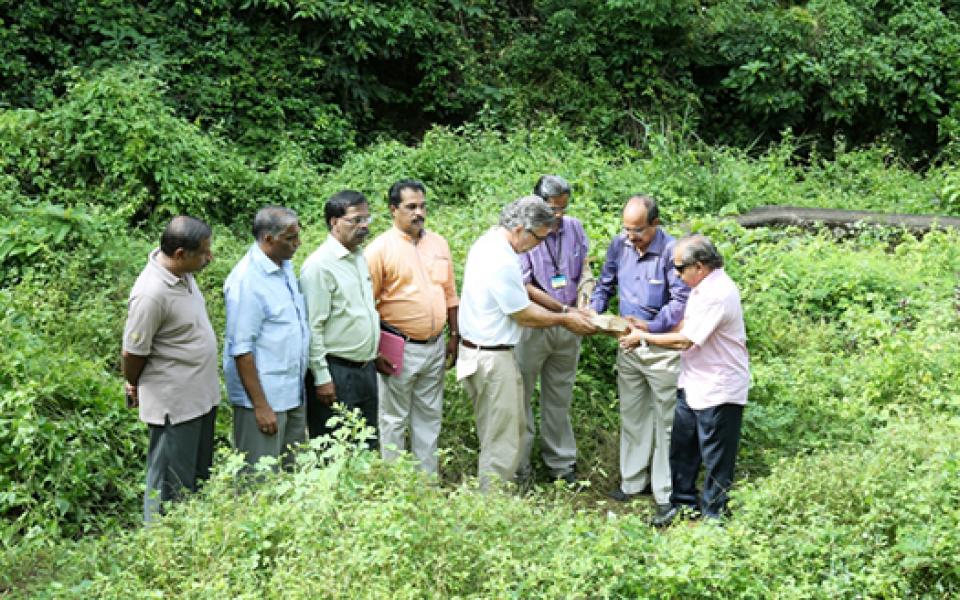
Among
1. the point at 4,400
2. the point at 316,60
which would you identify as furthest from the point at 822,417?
the point at 316,60

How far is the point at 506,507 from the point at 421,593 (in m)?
0.80

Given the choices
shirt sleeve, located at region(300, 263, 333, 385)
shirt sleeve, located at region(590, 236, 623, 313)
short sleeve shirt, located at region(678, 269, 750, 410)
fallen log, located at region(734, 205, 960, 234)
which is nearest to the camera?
shirt sleeve, located at region(300, 263, 333, 385)

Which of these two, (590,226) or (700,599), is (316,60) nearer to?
(590,226)

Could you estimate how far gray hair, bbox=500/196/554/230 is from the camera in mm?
5941

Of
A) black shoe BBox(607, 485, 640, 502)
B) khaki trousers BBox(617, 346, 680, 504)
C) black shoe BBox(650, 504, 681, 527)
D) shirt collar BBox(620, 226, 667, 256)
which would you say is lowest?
black shoe BBox(607, 485, 640, 502)

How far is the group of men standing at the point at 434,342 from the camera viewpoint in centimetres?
518

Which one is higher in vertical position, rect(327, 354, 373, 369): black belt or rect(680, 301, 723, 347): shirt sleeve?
rect(680, 301, 723, 347): shirt sleeve

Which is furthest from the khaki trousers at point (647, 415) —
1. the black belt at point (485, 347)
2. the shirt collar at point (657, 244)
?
the black belt at point (485, 347)

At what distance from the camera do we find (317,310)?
18.8 feet

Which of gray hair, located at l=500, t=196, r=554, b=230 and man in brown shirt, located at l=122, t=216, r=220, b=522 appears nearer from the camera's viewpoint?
man in brown shirt, located at l=122, t=216, r=220, b=522

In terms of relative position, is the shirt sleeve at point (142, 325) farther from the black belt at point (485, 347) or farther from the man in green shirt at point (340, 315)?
the black belt at point (485, 347)

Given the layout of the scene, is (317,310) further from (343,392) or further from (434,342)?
(434,342)

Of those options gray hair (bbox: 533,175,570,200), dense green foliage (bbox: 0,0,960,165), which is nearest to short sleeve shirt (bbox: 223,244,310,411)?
gray hair (bbox: 533,175,570,200)

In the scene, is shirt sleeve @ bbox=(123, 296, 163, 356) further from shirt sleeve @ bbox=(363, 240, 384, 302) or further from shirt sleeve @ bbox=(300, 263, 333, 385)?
shirt sleeve @ bbox=(363, 240, 384, 302)
